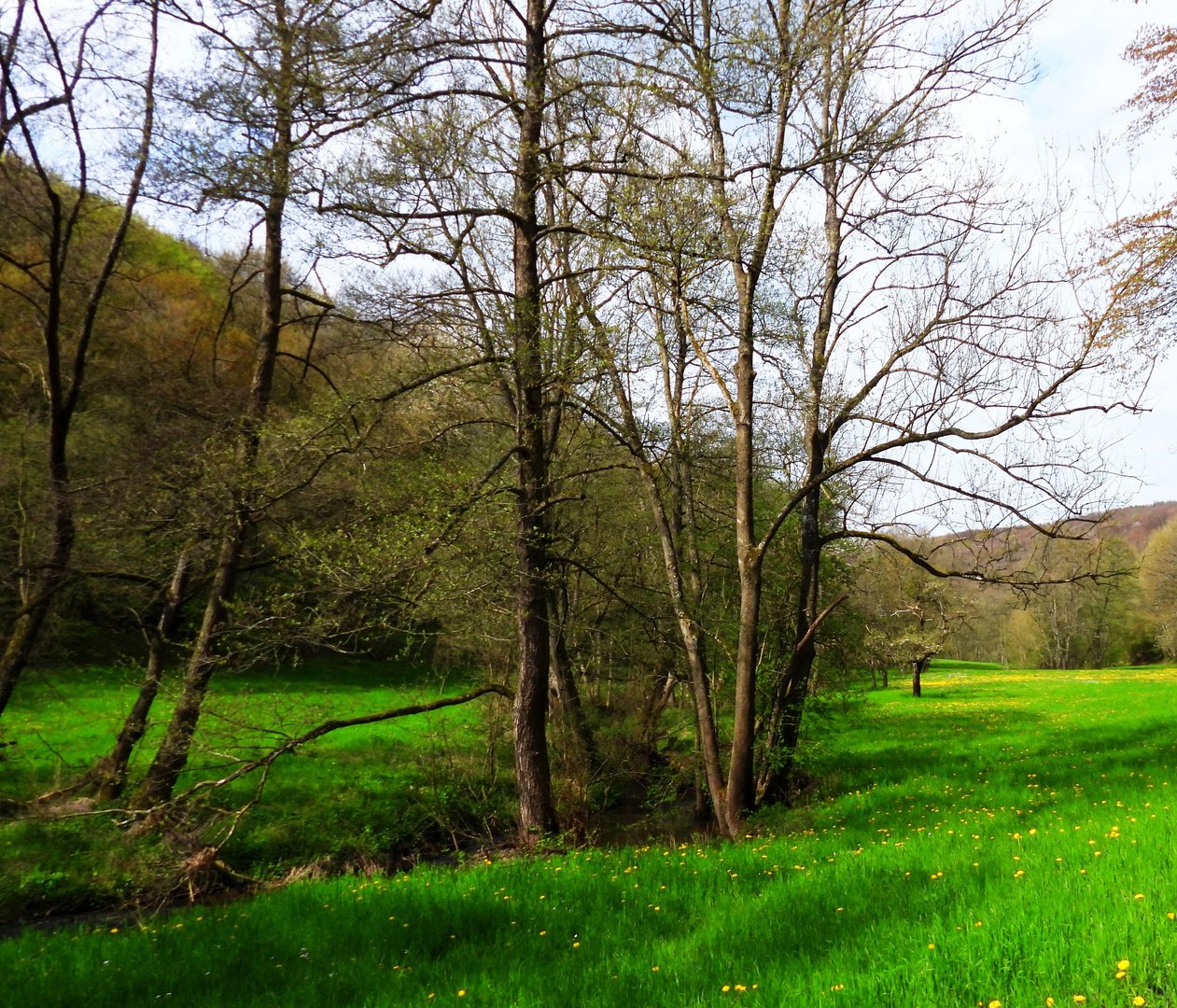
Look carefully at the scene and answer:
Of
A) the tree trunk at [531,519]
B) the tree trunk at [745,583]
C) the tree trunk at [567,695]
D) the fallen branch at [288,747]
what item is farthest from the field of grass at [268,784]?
the tree trunk at [745,583]

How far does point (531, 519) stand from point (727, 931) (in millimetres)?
4980

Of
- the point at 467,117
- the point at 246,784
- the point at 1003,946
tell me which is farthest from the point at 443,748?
the point at 1003,946

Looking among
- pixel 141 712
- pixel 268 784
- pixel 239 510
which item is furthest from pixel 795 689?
pixel 268 784

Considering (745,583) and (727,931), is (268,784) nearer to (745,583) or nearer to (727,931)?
(745,583)

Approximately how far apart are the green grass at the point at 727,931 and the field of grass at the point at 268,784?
2157mm

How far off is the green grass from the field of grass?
7.08ft

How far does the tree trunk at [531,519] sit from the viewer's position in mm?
8250

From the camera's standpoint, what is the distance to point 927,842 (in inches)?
239

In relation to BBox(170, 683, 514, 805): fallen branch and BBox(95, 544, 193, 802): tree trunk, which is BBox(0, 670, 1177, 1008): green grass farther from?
BBox(95, 544, 193, 802): tree trunk

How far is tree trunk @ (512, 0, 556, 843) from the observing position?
8250 millimetres

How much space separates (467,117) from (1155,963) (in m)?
8.89

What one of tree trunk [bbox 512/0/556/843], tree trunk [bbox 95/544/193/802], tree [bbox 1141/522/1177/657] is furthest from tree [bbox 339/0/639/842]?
tree [bbox 1141/522/1177/657]

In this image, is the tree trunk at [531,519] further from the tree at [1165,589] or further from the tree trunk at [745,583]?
the tree at [1165,589]

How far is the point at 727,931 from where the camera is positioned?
436 cm
